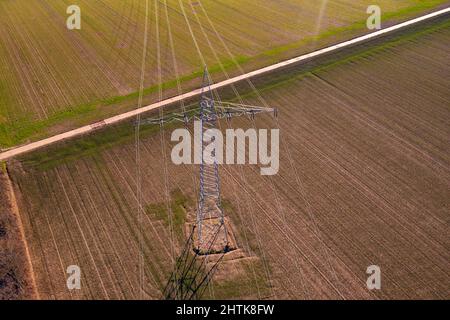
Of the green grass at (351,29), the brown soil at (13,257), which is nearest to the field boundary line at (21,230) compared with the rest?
the brown soil at (13,257)

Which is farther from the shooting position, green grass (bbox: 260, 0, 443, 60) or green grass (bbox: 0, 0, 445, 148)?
green grass (bbox: 260, 0, 443, 60)

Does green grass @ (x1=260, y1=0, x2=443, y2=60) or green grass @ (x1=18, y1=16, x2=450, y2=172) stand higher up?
green grass @ (x1=260, y1=0, x2=443, y2=60)

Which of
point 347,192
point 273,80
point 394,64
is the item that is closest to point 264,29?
point 273,80

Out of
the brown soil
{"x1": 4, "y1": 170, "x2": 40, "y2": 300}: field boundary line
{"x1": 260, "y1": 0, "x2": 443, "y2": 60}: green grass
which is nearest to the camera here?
the brown soil

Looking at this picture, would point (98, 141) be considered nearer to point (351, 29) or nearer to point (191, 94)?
point (191, 94)

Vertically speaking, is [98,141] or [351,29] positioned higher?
[351,29]

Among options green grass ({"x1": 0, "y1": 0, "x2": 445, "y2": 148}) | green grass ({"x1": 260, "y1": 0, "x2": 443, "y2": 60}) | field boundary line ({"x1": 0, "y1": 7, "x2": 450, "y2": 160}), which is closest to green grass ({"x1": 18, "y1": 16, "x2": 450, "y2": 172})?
field boundary line ({"x1": 0, "y1": 7, "x2": 450, "y2": 160})

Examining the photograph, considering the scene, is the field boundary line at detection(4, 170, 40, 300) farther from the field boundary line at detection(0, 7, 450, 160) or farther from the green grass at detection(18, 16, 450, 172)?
the field boundary line at detection(0, 7, 450, 160)

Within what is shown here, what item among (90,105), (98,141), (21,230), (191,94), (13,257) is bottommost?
(13,257)

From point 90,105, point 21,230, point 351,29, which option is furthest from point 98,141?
point 351,29
